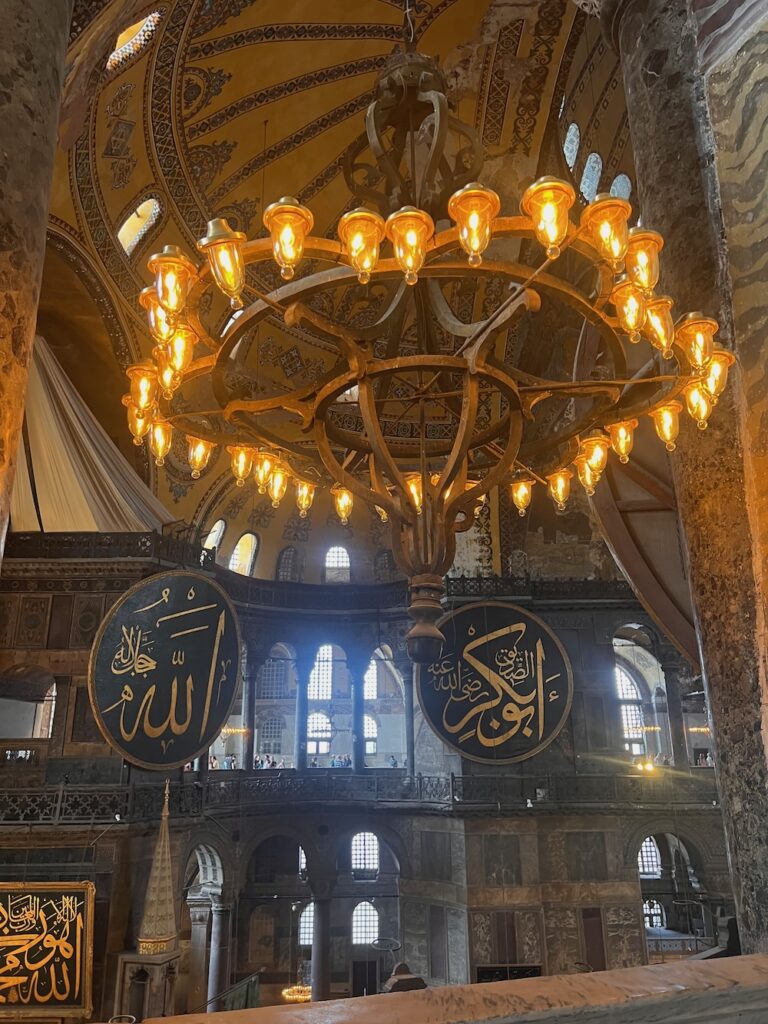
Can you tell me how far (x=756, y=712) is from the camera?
109 inches

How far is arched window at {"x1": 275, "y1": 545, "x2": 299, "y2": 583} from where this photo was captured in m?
13.8

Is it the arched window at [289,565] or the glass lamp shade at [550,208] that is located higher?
the arched window at [289,565]

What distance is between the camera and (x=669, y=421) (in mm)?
3752

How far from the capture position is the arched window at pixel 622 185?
8.02 m

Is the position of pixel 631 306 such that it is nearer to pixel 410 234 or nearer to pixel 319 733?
pixel 410 234

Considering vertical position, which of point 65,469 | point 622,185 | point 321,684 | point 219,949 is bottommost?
point 219,949

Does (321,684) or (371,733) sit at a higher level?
(321,684)

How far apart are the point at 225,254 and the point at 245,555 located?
10.4 metres

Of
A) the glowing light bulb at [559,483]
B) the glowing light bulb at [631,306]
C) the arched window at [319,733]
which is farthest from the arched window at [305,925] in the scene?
the glowing light bulb at [631,306]

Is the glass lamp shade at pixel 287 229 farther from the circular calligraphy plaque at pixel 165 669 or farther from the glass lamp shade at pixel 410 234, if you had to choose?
the circular calligraphy plaque at pixel 165 669

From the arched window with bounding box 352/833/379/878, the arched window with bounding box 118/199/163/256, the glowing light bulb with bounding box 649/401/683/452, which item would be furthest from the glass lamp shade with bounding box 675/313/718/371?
the arched window with bounding box 352/833/379/878

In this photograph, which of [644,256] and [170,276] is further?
[170,276]

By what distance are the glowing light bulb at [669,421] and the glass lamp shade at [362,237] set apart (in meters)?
1.67

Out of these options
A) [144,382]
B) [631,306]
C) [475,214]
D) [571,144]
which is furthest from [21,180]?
[571,144]
